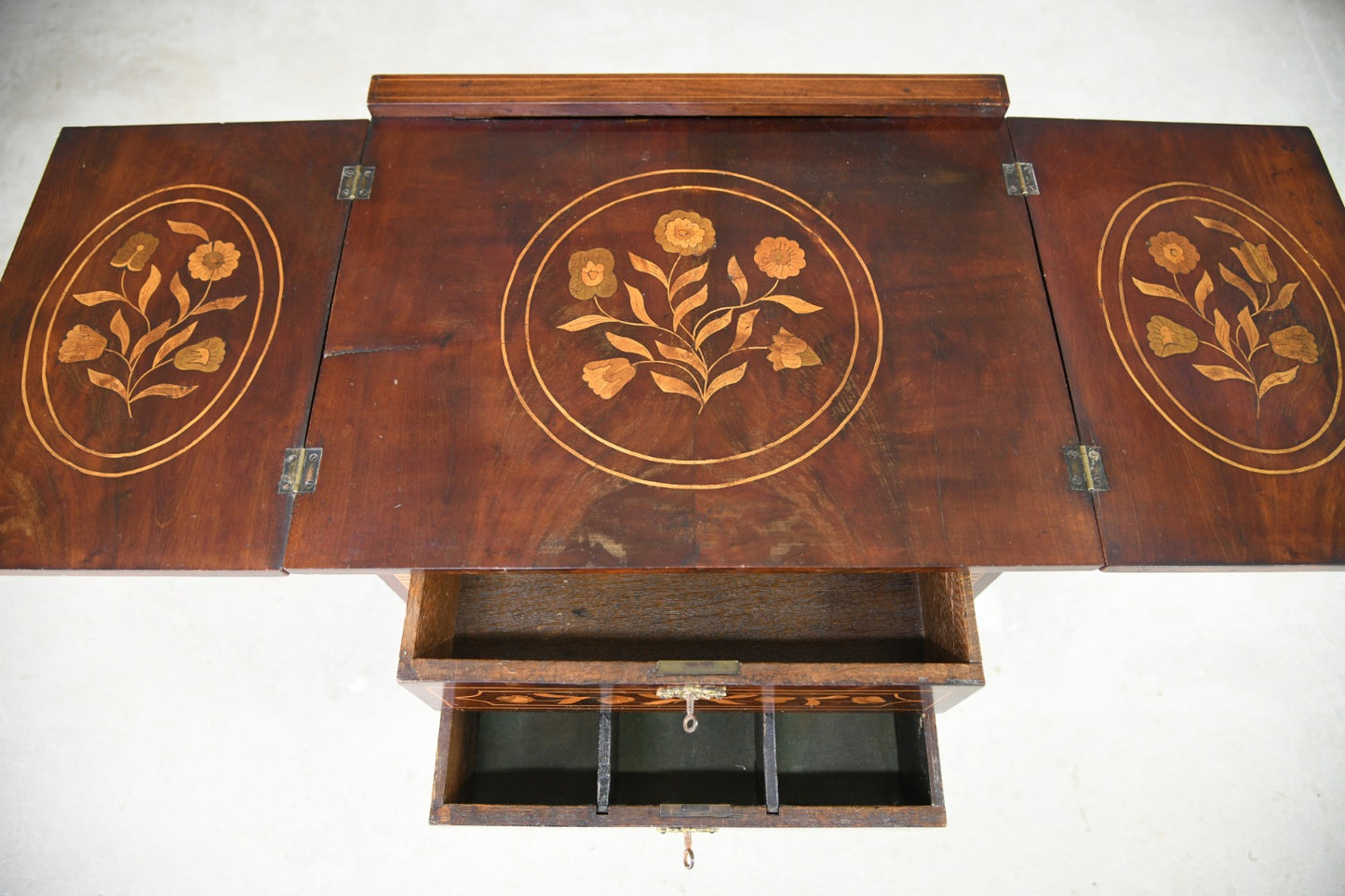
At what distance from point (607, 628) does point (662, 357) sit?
0.56 m

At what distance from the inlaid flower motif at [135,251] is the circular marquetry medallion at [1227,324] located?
1.50 meters

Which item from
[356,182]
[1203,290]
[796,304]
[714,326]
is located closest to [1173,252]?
[1203,290]

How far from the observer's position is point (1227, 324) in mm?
1230

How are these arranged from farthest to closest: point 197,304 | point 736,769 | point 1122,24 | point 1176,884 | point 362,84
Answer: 1. point 1122,24
2. point 362,84
3. point 1176,884
4. point 736,769
5. point 197,304

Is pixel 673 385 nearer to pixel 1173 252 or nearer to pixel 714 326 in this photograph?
pixel 714 326

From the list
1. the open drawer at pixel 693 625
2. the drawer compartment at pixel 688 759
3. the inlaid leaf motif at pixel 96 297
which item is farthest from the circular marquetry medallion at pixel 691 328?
the inlaid leaf motif at pixel 96 297

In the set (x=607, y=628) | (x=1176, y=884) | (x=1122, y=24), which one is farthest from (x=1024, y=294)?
(x=1122, y=24)

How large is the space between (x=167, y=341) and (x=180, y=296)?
81 millimetres

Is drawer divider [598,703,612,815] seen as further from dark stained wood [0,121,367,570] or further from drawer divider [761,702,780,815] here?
dark stained wood [0,121,367,570]

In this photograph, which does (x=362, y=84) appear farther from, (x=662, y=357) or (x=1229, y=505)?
(x=1229, y=505)

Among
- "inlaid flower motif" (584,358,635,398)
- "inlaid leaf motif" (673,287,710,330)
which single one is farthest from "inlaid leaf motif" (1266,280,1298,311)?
"inlaid flower motif" (584,358,635,398)

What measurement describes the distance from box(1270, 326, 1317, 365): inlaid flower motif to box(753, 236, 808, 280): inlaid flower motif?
28.7 inches

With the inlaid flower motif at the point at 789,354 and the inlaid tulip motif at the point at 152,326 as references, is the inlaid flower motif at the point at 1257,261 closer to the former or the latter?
the inlaid flower motif at the point at 789,354

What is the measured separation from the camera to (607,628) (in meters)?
1.48
